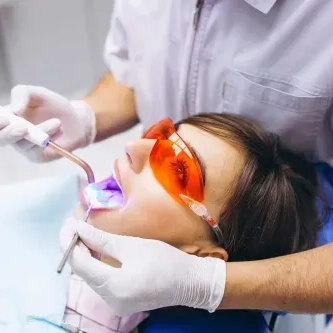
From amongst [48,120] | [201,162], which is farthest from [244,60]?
[48,120]

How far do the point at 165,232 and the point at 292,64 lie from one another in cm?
44

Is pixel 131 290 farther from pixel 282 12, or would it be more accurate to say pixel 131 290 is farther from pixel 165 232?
pixel 282 12

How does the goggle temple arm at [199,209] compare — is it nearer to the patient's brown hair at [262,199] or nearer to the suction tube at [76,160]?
the patient's brown hair at [262,199]

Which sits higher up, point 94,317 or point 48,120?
point 48,120

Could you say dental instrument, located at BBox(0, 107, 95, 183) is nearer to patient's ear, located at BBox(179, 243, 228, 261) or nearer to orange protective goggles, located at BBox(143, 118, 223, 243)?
orange protective goggles, located at BBox(143, 118, 223, 243)

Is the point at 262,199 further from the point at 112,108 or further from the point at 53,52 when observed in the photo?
the point at 53,52

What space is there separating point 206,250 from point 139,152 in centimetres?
24

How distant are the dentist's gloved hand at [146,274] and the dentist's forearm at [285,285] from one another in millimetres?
33

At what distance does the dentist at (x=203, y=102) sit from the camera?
43.8 inches

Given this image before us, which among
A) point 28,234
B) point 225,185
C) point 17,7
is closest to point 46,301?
point 28,234

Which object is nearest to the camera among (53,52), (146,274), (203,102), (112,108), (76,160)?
(146,274)

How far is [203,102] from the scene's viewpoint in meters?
1.45

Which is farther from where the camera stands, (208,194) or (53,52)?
(53,52)

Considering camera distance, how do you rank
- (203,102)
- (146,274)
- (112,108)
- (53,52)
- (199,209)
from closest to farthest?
1. (146,274)
2. (199,209)
3. (203,102)
4. (112,108)
5. (53,52)
